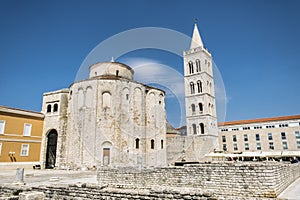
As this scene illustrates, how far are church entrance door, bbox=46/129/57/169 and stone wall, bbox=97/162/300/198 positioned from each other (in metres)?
17.4

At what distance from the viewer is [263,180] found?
28.1 feet

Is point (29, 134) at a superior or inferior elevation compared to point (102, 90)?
inferior

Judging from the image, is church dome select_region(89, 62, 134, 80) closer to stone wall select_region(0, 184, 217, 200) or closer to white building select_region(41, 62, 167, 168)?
white building select_region(41, 62, 167, 168)

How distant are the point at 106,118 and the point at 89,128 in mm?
2202

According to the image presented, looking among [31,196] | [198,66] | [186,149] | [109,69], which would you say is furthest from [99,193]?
[198,66]

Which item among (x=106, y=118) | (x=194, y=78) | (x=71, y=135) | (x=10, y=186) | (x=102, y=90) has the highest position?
(x=194, y=78)

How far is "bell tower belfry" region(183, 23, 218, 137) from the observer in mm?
41625

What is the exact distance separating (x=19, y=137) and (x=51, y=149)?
463cm

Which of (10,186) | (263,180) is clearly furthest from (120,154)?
(263,180)

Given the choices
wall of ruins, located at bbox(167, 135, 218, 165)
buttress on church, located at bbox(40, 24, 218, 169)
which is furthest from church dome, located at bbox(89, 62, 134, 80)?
wall of ruins, located at bbox(167, 135, 218, 165)

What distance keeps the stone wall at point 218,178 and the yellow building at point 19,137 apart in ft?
50.7

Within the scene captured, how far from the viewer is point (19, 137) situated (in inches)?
966

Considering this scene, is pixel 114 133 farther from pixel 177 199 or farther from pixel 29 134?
pixel 177 199

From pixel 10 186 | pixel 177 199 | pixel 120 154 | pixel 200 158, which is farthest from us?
pixel 200 158
